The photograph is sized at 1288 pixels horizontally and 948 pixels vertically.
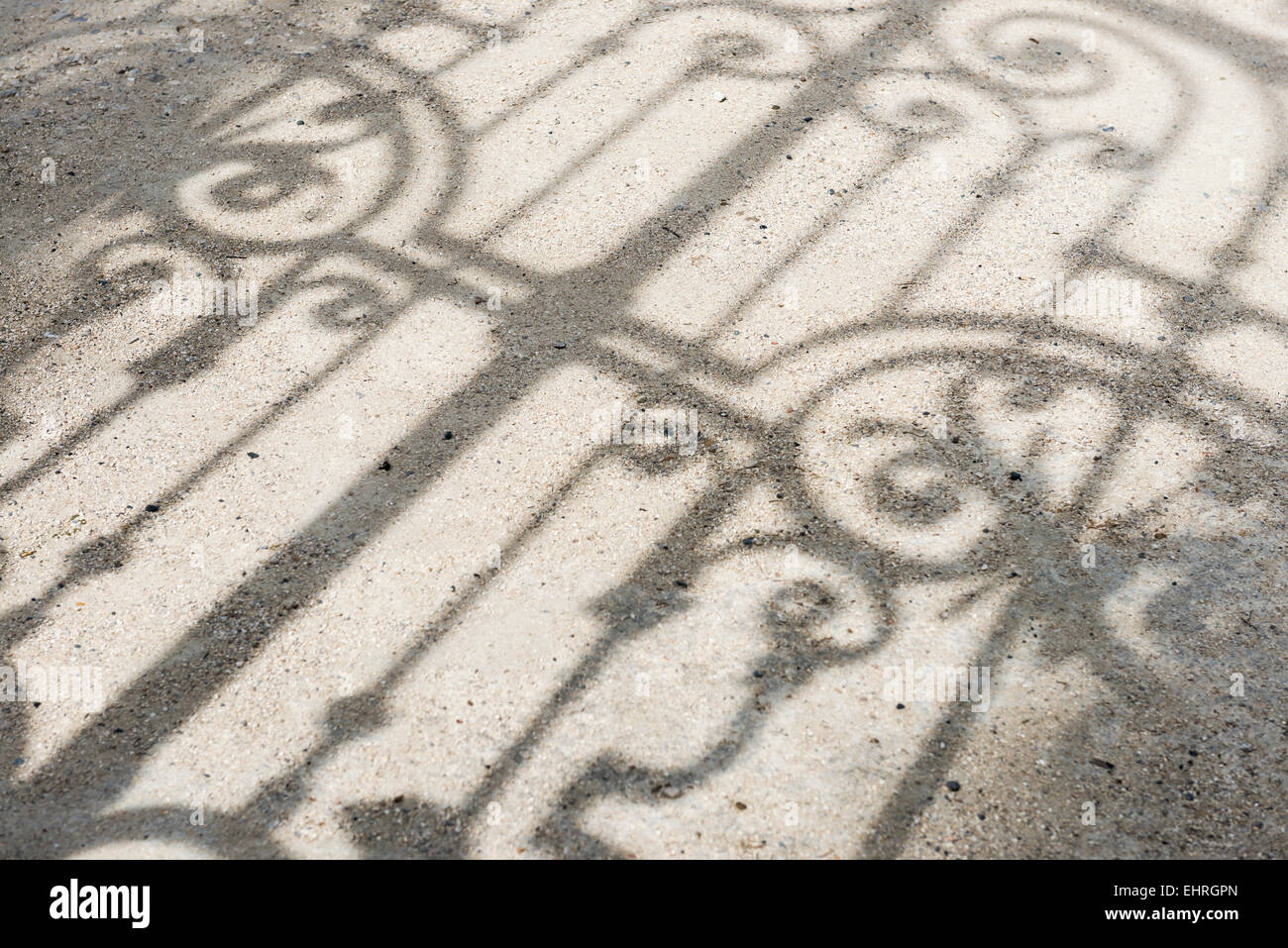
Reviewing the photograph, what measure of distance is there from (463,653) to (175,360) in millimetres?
1342

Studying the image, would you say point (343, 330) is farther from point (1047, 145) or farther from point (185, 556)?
point (1047, 145)

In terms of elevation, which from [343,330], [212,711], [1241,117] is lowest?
[212,711]

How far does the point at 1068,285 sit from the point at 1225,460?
0.73 m

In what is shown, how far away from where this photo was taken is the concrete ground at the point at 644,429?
2107 millimetres

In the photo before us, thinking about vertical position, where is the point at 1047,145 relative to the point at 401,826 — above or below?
above

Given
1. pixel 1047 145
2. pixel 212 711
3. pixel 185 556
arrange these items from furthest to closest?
pixel 1047 145 < pixel 185 556 < pixel 212 711

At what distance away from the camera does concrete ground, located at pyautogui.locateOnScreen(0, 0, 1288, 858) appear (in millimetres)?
2107

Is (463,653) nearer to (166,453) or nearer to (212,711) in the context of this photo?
(212,711)

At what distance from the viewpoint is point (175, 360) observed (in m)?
3.04

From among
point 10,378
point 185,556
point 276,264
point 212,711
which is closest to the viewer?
point 212,711

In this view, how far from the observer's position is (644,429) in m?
2.80

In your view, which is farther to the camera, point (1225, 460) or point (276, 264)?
point (276, 264)

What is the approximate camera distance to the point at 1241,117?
149 inches

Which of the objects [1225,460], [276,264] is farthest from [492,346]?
[1225,460]
